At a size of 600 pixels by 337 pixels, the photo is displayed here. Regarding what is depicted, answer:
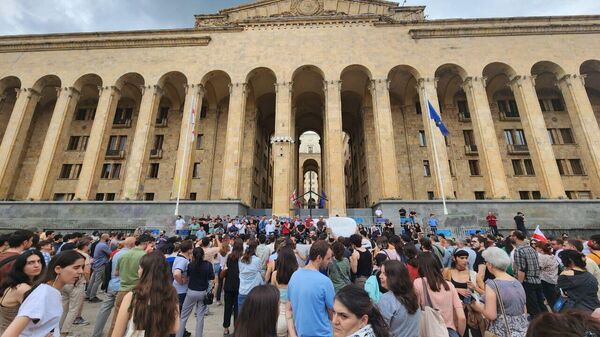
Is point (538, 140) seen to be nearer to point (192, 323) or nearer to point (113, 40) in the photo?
point (192, 323)

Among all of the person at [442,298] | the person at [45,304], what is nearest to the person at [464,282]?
the person at [442,298]

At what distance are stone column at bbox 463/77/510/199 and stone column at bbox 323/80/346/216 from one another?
35.4 feet

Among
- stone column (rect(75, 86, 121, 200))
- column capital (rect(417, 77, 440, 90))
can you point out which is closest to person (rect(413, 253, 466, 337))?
column capital (rect(417, 77, 440, 90))

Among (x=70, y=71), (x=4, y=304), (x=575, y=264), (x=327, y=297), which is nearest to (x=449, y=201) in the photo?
(x=575, y=264)

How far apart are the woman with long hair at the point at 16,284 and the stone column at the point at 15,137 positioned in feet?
90.4

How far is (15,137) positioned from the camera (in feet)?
75.7

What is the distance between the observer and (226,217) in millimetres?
18781

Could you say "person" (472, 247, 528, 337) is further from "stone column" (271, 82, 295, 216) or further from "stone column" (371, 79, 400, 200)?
"stone column" (271, 82, 295, 216)

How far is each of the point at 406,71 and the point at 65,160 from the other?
112ft

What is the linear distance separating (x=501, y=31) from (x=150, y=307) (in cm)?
Answer: 3119

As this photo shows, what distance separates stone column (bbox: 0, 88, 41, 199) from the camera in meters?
22.4

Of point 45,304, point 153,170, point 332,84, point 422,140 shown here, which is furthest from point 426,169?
point 45,304

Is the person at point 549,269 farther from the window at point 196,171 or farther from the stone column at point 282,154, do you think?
the window at point 196,171

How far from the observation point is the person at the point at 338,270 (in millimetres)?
5062
